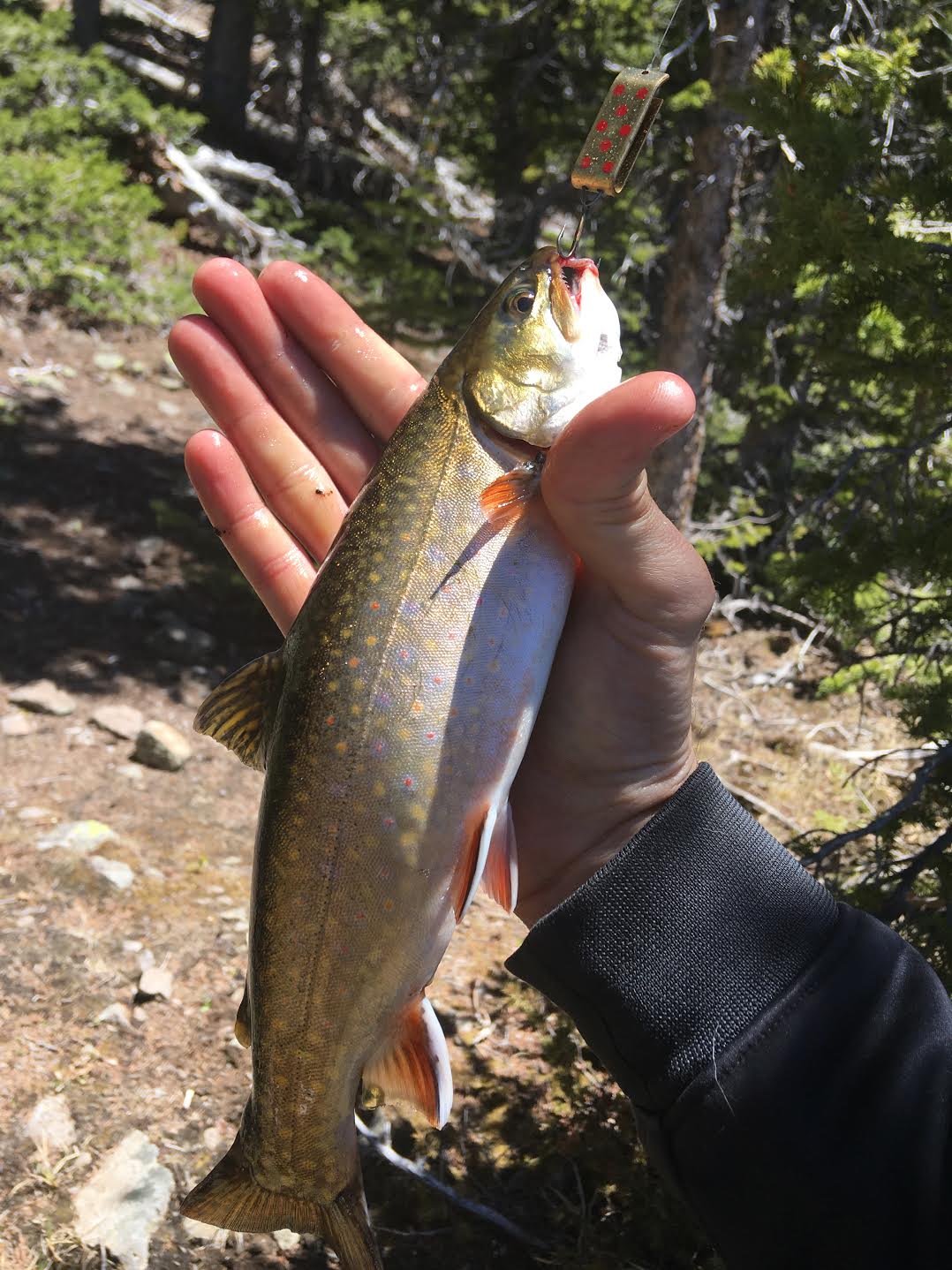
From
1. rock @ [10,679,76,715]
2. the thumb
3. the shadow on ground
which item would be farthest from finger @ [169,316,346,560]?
the shadow on ground

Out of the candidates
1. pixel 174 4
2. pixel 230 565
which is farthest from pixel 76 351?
pixel 174 4

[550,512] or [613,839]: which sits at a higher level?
[550,512]

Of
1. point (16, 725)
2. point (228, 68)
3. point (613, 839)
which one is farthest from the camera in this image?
point (228, 68)

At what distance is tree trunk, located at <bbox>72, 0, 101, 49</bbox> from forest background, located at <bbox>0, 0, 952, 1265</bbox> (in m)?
0.06

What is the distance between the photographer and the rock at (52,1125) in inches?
155

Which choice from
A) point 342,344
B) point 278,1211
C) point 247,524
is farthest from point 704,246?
point 278,1211

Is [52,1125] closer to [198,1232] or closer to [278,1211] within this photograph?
[198,1232]

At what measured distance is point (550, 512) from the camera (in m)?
2.60

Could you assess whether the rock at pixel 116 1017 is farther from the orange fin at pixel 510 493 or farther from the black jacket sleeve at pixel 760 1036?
the orange fin at pixel 510 493

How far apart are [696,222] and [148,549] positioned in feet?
18.6

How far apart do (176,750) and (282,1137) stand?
4.82m

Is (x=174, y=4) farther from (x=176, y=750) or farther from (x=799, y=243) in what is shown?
(x=799, y=243)

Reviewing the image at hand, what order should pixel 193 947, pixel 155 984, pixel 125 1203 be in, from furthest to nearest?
pixel 193 947 → pixel 155 984 → pixel 125 1203

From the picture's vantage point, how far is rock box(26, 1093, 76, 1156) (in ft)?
12.9
